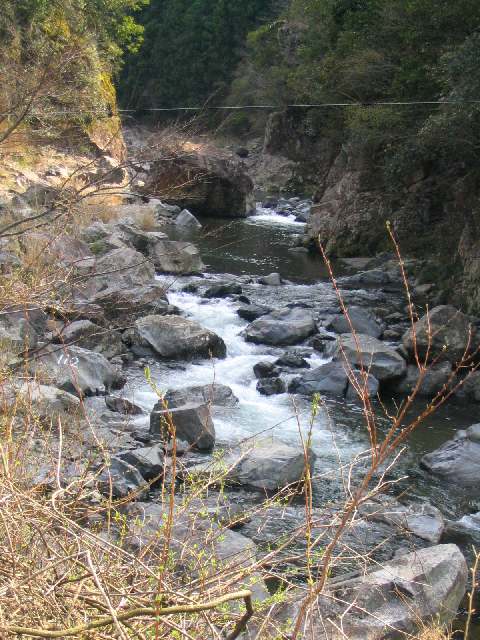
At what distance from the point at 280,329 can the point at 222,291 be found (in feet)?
7.07

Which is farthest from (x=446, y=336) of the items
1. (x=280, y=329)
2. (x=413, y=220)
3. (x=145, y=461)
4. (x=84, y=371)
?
(x=413, y=220)

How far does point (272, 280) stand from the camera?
533 inches

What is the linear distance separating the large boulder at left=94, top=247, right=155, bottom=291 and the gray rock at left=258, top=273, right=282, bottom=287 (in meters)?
2.40

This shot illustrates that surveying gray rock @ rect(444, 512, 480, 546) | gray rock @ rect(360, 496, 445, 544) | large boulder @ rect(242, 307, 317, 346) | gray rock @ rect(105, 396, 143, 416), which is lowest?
large boulder @ rect(242, 307, 317, 346)

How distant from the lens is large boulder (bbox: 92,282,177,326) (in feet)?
31.6

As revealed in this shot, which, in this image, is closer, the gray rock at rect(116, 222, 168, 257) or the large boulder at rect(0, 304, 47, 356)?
the large boulder at rect(0, 304, 47, 356)

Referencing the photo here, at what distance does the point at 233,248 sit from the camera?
54.0 feet

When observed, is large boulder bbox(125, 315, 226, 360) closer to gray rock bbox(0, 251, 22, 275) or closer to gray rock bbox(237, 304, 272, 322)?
gray rock bbox(237, 304, 272, 322)

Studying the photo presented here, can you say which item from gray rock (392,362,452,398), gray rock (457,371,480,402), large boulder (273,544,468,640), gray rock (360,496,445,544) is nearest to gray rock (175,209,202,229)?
gray rock (392,362,452,398)

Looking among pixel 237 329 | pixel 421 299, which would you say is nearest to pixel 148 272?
→ pixel 237 329

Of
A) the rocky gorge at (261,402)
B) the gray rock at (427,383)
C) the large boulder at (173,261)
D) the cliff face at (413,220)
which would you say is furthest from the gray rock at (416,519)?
the large boulder at (173,261)

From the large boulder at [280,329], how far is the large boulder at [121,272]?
1720mm

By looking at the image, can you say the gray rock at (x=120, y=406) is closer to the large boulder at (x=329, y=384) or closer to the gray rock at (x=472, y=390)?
the large boulder at (x=329, y=384)

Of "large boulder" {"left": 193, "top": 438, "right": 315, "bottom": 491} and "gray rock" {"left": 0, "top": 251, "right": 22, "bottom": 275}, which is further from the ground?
Result: "gray rock" {"left": 0, "top": 251, "right": 22, "bottom": 275}
